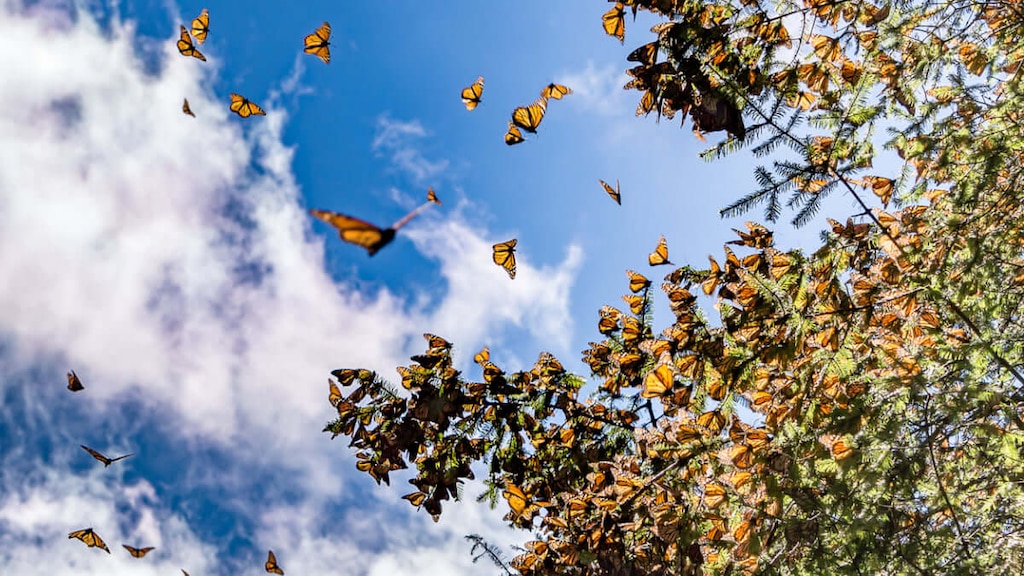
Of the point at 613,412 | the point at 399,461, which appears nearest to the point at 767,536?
the point at 613,412

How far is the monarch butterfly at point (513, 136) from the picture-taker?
152 inches

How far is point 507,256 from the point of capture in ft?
14.9

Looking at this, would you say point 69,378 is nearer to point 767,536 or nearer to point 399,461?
point 399,461

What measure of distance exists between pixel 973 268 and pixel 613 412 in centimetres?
230

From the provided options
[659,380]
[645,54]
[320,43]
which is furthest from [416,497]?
[320,43]

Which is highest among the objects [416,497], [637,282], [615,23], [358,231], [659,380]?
[615,23]

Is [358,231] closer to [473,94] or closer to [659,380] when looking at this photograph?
[659,380]

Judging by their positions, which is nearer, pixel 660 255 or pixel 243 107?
pixel 660 255

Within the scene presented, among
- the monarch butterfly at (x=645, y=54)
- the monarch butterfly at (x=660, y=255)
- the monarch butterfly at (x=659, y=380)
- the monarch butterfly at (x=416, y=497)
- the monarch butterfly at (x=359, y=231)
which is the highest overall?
the monarch butterfly at (x=645, y=54)

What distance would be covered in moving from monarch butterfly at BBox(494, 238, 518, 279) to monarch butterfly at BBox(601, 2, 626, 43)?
1.84 meters

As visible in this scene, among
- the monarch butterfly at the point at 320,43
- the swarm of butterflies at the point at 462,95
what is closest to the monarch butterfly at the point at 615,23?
the swarm of butterflies at the point at 462,95

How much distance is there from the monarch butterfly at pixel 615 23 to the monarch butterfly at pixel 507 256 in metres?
1.84

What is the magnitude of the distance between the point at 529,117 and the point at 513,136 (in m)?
0.18

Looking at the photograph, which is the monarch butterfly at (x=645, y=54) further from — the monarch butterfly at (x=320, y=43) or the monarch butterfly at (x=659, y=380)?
the monarch butterfly at (x=320, y=43)
